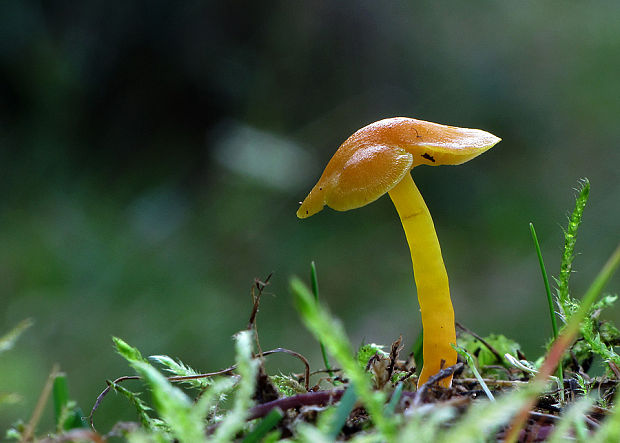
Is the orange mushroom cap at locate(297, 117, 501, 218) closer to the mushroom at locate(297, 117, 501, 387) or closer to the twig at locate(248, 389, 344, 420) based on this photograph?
the mushroom at locate(297, 117, 501, 387)

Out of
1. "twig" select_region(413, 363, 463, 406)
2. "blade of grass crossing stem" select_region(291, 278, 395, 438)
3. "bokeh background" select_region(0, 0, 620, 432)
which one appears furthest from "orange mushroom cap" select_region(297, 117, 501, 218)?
"bokeh background" select_region(0, 0, 620, 432)

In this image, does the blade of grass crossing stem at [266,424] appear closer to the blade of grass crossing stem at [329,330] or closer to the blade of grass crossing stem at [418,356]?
the blade of grass crossing stem at [329,330]

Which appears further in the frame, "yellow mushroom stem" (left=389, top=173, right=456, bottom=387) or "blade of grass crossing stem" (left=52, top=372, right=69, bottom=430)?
"yellow mushroom stem" (left=389, top=173, right=456, bottom=387)

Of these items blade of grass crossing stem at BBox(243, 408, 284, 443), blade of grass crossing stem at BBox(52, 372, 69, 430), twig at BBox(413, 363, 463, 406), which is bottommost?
twig at BBox(413, 363, 463, 406)

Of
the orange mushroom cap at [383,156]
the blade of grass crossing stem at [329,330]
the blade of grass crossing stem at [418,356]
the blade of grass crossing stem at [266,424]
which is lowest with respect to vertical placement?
the blade of grass crossing stem at [418,356]

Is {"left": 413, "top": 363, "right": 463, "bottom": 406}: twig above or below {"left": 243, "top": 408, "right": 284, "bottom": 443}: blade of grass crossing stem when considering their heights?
below

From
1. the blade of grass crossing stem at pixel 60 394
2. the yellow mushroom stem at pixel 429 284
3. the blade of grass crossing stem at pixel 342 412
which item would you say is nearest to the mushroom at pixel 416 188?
the yellow mushroom stem at pixel 429 284

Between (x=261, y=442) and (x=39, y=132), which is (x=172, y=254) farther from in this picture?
(x=261, y=442)

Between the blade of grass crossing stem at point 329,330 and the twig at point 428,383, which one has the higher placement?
the blade of grass crossing stem at point 329,330
